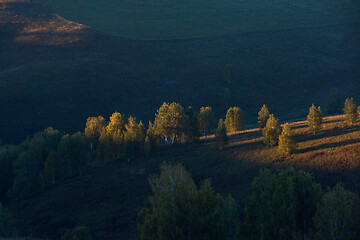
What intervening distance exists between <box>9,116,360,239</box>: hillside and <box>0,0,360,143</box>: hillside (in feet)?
133

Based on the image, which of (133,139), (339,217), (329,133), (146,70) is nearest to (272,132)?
(329,133)

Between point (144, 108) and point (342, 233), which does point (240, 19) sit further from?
point (342, 233)

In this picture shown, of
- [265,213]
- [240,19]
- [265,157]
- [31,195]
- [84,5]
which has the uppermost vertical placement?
[84,5]

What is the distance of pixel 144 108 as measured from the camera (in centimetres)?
10362

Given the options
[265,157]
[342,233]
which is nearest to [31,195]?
[265,157]

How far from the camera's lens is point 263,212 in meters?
21.7

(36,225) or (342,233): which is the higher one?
(342,233)

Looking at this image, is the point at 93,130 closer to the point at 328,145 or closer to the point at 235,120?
the point at 235,120

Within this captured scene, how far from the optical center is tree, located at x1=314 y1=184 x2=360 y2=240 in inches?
708

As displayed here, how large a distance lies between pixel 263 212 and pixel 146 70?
107424 mm

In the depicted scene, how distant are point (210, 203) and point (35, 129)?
7785cm

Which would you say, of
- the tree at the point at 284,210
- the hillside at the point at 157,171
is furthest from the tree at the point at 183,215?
the hillside at the point at 157,171

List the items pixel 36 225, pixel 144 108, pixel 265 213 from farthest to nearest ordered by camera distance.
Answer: pixel 144 108, pixel 36 225, pixel 265 213

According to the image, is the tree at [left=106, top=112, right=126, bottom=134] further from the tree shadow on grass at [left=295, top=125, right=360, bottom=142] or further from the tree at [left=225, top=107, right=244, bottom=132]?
the tree shadow on grass at [left=295, top=125, right=360, bottom=142]
